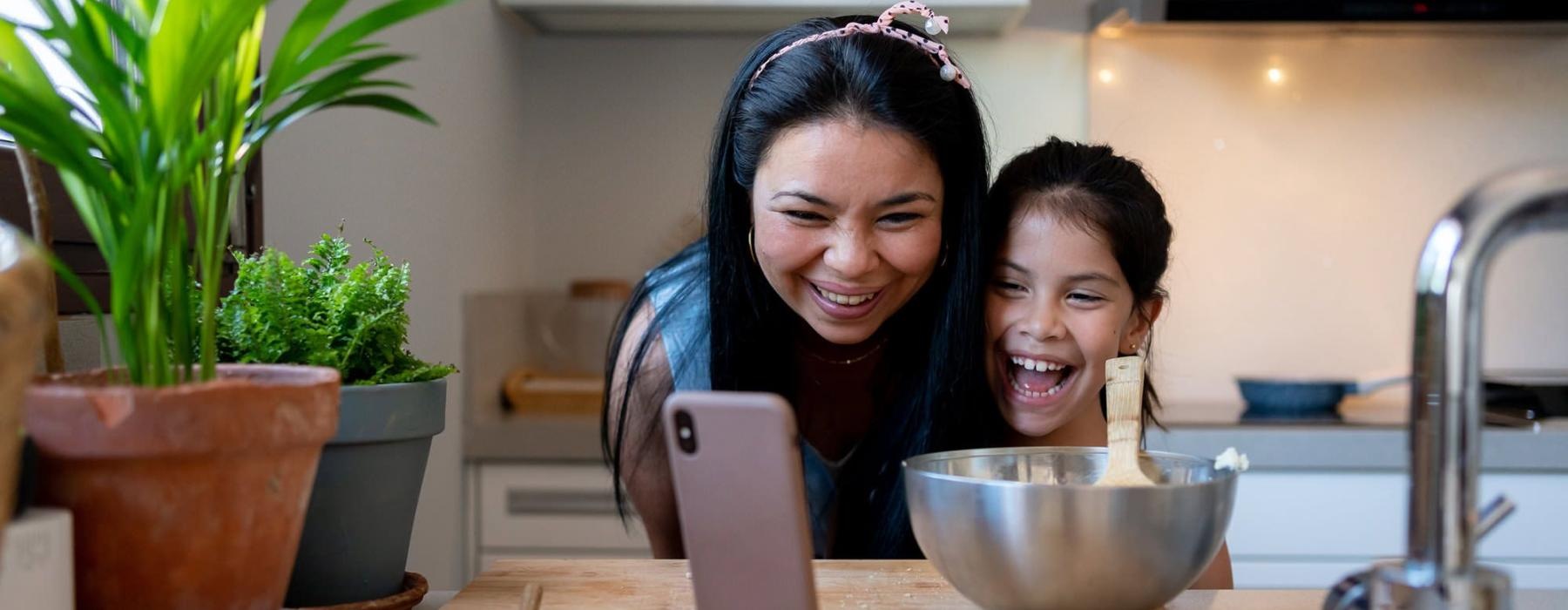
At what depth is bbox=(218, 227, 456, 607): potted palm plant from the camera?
2.66 feet

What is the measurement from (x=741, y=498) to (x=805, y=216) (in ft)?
1.77

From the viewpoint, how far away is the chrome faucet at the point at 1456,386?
499 millimetres

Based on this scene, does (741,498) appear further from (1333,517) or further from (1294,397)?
(1294,397)

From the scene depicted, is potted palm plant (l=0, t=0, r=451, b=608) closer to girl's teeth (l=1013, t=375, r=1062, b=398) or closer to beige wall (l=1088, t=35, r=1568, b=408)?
girl's teeth (l=1013, t=375, r=1062, b=398)

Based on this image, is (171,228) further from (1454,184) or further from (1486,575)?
(1454,184)

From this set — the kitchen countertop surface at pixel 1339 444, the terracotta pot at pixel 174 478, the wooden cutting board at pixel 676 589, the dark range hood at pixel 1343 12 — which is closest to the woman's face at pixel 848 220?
the wooden cutting board at pixel 676 589

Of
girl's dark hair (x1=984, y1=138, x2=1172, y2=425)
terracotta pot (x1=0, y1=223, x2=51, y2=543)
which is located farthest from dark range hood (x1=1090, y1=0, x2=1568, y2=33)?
terracotta pot (x1=0, y1=223, x2=51, y2=543)

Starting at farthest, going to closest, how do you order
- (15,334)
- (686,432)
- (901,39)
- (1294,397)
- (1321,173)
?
(1321,173) → (1294,397) → (901,39) → (686,432) → (15,334)

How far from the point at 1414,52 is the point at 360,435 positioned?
256 cm

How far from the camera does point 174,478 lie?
649mm

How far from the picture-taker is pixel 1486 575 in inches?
21.0

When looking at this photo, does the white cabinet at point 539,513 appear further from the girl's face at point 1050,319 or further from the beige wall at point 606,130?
the girl's face at point 1050,319

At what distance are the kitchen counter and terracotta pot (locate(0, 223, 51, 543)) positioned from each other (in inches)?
15.1

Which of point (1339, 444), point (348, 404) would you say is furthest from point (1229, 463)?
point (1339, 444)
